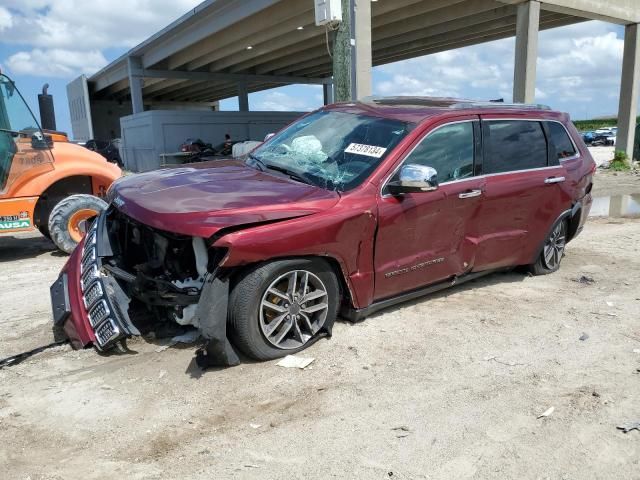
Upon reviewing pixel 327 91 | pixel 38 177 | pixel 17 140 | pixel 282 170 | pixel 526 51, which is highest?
pixel 327 91

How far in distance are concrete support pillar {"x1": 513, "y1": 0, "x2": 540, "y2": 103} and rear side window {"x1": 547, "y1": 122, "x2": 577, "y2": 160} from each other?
10761 mm

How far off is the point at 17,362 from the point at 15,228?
3292mm

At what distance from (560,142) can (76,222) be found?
5923mm

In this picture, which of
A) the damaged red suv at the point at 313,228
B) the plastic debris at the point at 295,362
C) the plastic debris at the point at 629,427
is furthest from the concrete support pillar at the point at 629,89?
the plastic debris at the point at 295,362

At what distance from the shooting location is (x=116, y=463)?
8.60 ft

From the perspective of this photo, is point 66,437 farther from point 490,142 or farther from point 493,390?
point 490,142

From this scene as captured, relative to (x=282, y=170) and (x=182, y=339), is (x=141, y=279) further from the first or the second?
(x=282, y=170)

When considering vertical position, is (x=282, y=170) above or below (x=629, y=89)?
below

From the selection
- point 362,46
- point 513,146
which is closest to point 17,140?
point 513,146

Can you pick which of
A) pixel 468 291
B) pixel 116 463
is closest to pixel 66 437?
pixel 116 463

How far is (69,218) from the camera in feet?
21.9

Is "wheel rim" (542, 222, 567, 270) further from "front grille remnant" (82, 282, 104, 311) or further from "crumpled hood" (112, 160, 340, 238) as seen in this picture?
"front grille remnant" (82, 282, 104, 311)

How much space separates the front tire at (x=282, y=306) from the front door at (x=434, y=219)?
0.48 meters

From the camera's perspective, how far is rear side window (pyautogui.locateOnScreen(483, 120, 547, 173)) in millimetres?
4656
